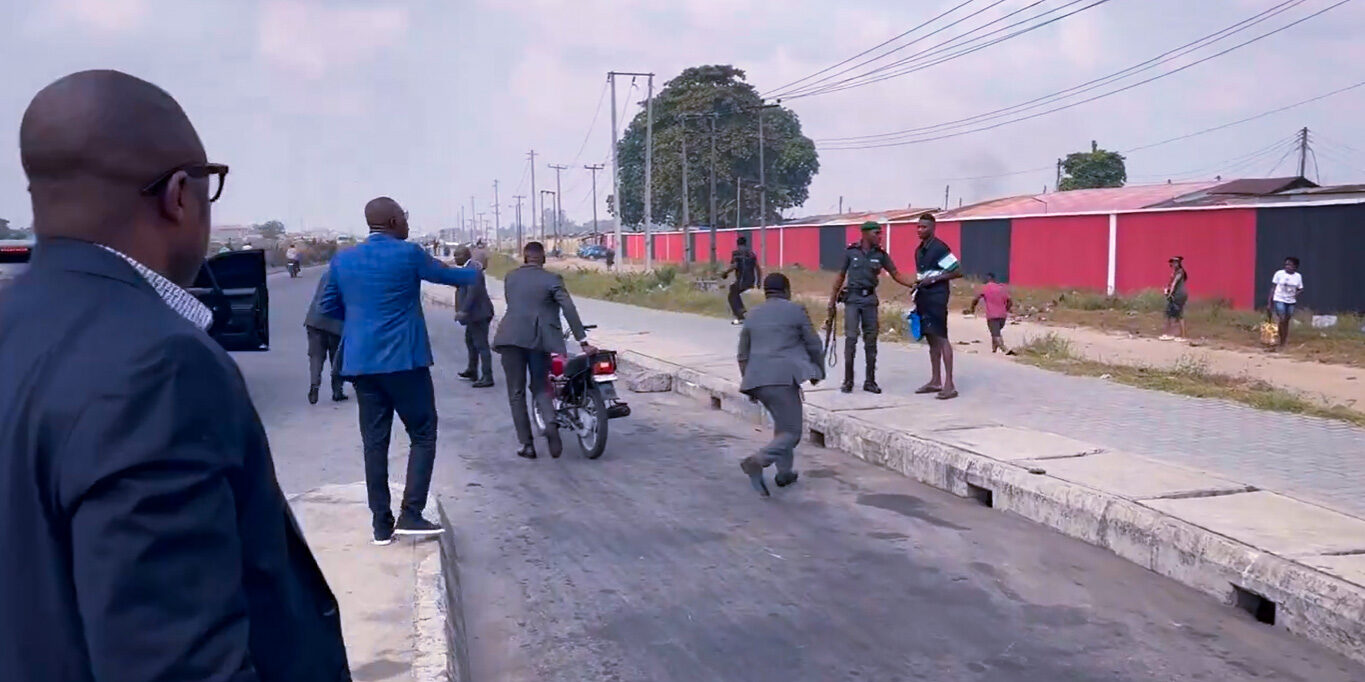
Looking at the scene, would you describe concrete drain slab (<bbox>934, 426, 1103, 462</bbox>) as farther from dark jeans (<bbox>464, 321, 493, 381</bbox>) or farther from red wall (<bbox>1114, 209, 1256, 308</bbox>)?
red wall (<bbox>1114, 209, 1256, 308</bbox>)

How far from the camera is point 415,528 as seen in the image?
244 inches

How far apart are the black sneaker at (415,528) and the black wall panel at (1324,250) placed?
66.3 ft

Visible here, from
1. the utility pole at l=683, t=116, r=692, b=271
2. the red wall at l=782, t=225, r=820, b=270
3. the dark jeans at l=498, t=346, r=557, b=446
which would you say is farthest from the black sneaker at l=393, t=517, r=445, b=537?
the red wall at l=782, t=225, r=820, b=270

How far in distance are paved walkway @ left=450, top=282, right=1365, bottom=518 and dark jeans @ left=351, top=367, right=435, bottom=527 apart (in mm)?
4990

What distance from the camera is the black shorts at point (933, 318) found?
1112cm

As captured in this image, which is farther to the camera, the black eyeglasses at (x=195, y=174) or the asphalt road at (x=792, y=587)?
the asphalt road at (x=792, y=587)

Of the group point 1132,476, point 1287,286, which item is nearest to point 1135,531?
point 1132,476

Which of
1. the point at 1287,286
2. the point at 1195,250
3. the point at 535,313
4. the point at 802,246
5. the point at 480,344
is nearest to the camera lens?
the point at 535,313

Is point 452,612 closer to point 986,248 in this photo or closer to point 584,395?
point 584,395

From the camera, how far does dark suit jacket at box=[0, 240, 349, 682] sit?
5.19 feet

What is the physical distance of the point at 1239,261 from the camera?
25438 mm

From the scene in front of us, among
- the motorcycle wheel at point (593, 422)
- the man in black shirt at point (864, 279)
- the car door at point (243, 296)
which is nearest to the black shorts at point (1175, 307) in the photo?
the man in black shirt at point (864, 279)

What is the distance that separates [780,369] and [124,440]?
6.80 meters

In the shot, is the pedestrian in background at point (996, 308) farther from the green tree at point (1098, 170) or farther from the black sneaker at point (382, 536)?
the green tree at point (1098, 170)
